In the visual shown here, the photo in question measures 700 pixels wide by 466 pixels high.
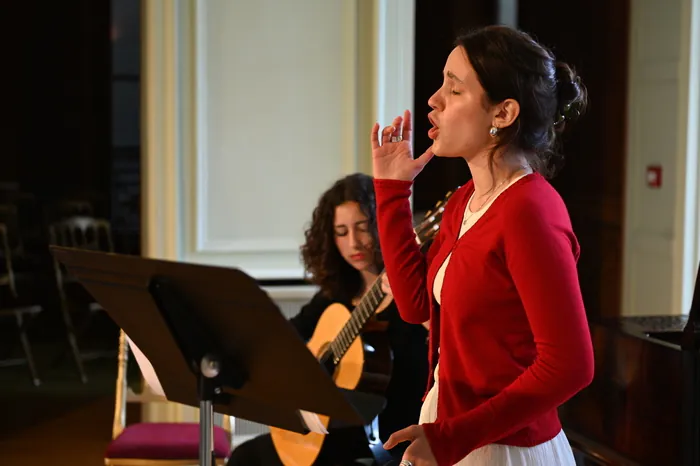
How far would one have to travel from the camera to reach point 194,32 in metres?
3.76

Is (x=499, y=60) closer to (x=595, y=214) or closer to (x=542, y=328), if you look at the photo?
(x=542, y=328)

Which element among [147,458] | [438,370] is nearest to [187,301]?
[438,370]

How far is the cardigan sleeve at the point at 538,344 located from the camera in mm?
1307

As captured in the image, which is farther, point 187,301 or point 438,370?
point 438,370

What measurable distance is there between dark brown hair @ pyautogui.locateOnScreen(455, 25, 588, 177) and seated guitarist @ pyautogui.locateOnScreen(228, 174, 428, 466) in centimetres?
120

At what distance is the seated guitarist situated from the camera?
263 cm

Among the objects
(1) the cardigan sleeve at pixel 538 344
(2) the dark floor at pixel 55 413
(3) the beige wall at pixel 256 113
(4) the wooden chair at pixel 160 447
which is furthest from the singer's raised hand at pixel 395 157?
(2) the dark floor at pixel 55 413

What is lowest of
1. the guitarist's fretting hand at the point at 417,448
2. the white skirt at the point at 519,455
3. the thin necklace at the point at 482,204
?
the white skirt at the point at 519,455

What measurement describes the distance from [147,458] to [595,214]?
311 cm

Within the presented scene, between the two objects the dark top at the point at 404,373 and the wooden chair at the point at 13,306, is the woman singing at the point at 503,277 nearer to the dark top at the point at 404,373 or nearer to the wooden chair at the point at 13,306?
the dark top at the point at 404,373

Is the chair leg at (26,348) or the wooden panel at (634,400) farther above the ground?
the wooden panel at (634,400)

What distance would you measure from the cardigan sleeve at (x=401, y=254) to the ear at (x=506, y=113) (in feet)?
0.93

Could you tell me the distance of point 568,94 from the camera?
4.93 ft

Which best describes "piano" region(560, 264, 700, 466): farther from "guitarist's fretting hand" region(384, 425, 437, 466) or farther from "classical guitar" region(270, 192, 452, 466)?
"guitarist's fretting hand" region(384, 425, 437, 466)
